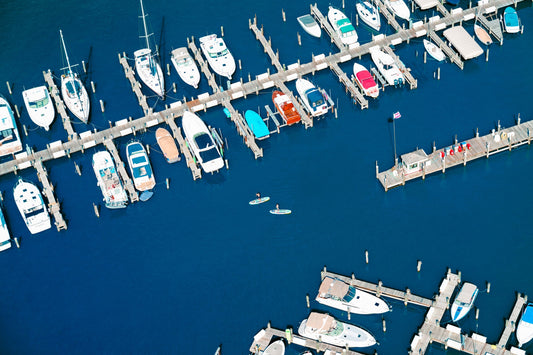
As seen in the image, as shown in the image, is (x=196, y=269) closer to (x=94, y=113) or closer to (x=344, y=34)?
(x=94, y=113)

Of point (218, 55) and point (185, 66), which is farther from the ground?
point (218, 55)

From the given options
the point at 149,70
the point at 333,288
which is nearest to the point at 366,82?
the point at 149,70

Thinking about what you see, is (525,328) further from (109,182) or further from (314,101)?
(109,182)

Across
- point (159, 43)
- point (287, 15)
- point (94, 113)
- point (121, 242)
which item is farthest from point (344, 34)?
point (121, 242)

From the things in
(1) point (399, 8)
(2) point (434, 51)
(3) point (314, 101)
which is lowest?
(3) point (314, 101)

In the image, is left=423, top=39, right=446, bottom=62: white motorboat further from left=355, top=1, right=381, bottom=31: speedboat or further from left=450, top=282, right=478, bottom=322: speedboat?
left=450, top=282, right=478, bottom=322: speedboat

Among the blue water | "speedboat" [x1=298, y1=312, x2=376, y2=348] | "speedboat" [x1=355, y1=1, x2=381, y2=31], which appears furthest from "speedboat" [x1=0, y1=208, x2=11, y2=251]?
"speedboat" [x1=355, y1=1, x2=381, y2=31]
